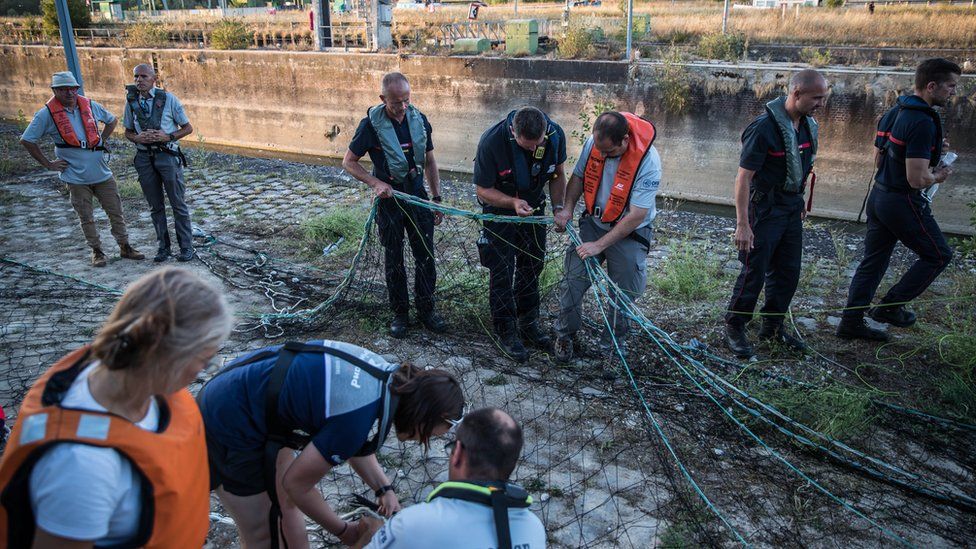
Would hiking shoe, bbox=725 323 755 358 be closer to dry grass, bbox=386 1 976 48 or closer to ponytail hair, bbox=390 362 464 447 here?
ponytail hair, bbox=390 362 464 447

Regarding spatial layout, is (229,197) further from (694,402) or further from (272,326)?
(694,402)

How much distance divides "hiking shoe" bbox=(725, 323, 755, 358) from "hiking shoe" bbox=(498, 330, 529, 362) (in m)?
1.47

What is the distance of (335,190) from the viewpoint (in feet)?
31.9

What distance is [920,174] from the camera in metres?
4.36

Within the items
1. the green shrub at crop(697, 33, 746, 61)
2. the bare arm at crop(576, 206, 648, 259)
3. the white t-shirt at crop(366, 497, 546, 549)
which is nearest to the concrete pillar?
the green shrub at crop(697, 33, 746, 61)

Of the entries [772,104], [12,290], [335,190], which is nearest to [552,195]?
[772,104]

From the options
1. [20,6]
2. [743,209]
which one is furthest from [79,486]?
[20,6]

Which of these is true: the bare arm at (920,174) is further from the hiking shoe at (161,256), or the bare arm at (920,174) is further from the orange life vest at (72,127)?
the orange life vest at (72,127)

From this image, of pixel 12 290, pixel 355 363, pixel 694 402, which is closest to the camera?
pixel 355 363

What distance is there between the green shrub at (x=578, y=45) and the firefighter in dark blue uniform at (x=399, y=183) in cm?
1334

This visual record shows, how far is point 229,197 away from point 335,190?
1.49 meters

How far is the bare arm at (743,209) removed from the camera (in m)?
4.27

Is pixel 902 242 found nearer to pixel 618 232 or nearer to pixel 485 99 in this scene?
pixel 618 232

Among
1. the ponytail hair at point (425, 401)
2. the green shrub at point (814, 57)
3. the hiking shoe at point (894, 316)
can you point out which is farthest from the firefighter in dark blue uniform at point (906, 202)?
the green shrub at point (814, 57)
